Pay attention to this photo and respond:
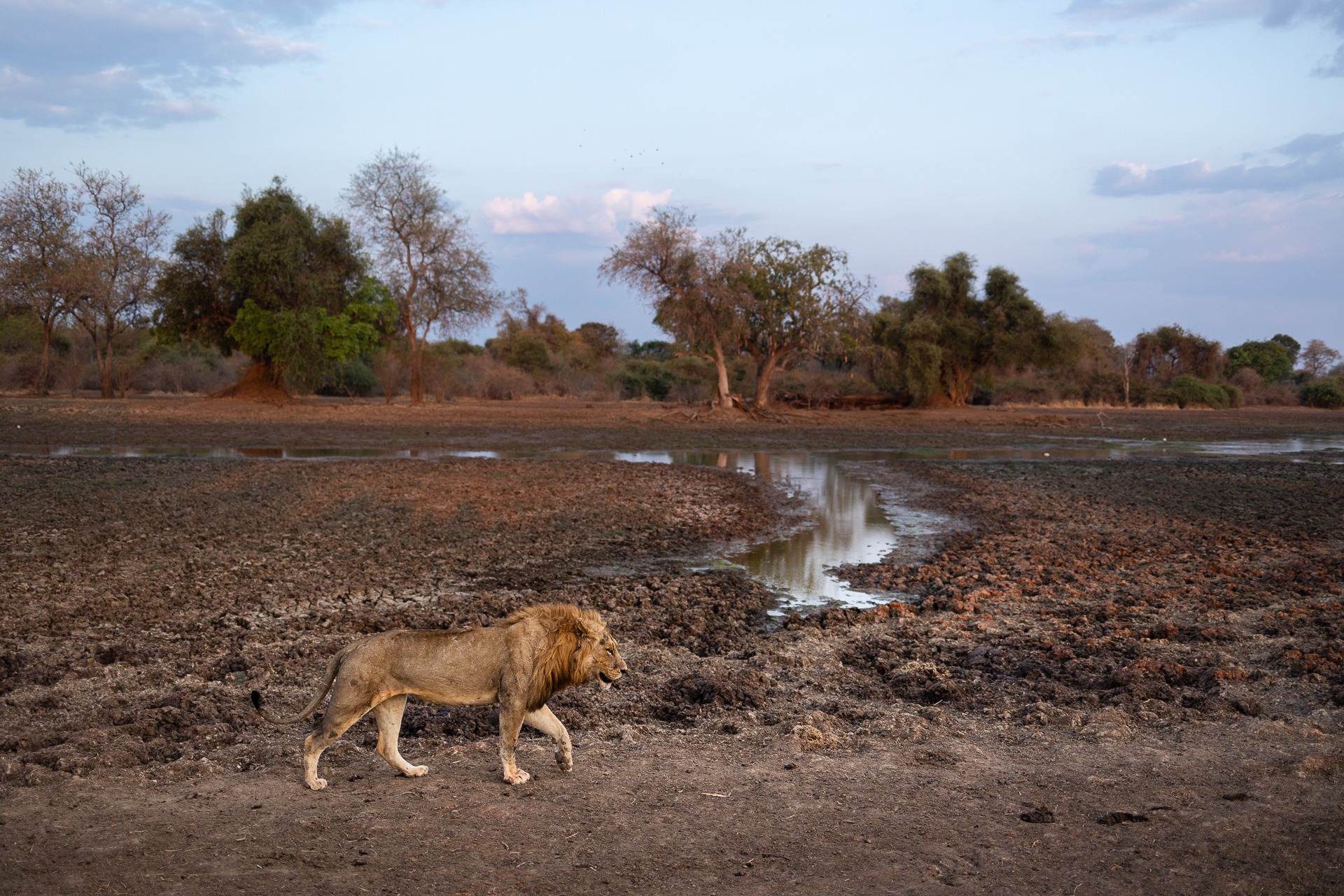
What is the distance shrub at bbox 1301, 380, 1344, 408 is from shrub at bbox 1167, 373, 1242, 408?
5.11 metres

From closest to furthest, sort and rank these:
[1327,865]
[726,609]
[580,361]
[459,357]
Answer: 1. [1327,865]
2. [726,609]
3. [459,357]
4. [580,361]

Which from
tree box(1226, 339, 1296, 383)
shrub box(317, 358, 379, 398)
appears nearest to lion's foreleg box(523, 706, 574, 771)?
shrub box(317, 358, 379, 398)

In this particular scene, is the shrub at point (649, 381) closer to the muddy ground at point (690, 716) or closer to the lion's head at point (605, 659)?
the muddy ground at point (690, 716)

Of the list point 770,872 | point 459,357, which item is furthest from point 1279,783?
point 459,357

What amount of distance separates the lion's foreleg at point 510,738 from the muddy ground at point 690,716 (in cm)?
16

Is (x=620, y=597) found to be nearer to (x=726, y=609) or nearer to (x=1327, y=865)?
(x=726, y=609)

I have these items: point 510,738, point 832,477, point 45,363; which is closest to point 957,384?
point 832,477

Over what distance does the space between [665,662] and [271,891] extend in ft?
12.4

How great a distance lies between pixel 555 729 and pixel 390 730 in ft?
2.67

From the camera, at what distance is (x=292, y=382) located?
4122cm

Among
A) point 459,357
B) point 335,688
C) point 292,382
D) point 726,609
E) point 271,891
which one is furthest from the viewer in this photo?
point 459,357

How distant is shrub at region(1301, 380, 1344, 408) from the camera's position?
63.0 m

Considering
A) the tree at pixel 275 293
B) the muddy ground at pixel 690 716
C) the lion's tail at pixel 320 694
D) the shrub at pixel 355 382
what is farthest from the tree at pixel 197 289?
the lion's tail at pixel 320 694

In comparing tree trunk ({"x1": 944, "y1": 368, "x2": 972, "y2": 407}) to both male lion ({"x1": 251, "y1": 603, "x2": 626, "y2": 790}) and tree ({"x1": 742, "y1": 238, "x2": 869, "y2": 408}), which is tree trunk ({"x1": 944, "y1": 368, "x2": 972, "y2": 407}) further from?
male lion ({"x1": 251, "y1": 603, "x2": 626, "y2": 790})
